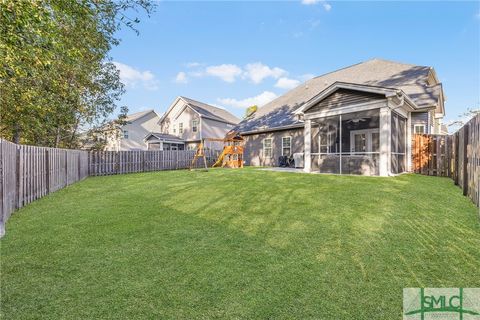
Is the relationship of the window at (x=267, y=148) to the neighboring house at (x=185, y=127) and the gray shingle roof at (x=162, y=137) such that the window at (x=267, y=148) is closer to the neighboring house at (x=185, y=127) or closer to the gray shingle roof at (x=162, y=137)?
the neighboring house at (x=185, y=127)

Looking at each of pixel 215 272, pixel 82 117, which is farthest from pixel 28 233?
pixel 82 117

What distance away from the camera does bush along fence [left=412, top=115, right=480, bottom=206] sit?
4958 millimetres

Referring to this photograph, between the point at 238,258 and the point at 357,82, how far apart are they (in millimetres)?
16367

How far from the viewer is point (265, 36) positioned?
17094 millimetres

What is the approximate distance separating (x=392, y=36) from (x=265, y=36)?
27.6ft

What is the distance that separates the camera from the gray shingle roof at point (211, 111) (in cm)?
2680

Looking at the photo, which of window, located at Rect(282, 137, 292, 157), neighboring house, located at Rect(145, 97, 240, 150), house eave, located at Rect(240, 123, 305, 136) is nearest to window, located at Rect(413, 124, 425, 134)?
house eave, located at Rect(240, 123, 305, 136)

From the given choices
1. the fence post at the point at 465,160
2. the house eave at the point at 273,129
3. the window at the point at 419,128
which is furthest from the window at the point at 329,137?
the fence post at the point at 465,160

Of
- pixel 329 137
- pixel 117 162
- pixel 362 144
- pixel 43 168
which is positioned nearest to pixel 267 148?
pixel 329 137

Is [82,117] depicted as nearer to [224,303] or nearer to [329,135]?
[329,135]

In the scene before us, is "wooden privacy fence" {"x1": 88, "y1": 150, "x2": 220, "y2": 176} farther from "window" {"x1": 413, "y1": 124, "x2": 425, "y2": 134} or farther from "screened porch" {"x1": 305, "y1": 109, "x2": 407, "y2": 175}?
"window" {"x1": 413, "y1": 124, "x2": 425, "y2": 134}

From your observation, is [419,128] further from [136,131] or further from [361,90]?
[136,131]

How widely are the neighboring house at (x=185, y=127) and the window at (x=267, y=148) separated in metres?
9.23

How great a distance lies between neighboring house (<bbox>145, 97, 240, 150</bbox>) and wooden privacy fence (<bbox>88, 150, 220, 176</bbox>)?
19.2ft
